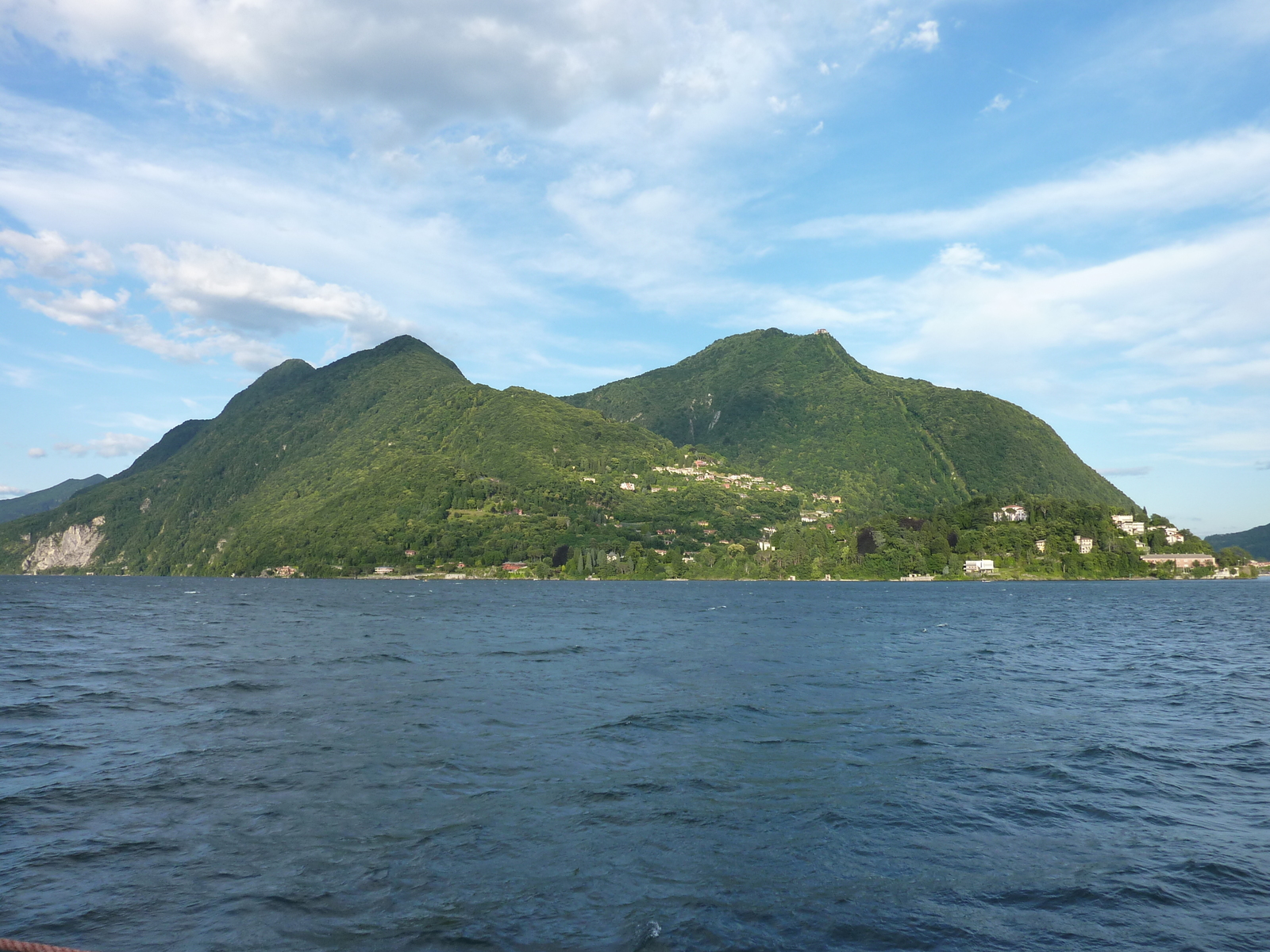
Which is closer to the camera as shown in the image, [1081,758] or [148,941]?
[148,941]

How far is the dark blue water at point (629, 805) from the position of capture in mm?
12586

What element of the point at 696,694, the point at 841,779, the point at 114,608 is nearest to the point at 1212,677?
the point at 696,694

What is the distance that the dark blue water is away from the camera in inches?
496

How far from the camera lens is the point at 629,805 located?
62.4 ft

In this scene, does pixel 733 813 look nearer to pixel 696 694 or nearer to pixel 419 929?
pixel 419 929

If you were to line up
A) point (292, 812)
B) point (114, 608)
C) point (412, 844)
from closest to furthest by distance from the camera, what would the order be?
point (412, 844) < point (292, 812) < point (114, 608)

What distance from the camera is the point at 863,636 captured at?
215ft

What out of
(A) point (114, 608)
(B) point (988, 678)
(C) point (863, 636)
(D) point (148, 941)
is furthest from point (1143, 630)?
(A) point (114, 608)

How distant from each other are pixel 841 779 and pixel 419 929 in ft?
44.4

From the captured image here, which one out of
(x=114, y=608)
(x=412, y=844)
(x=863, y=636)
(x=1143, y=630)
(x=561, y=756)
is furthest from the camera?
(x=114, y=608)

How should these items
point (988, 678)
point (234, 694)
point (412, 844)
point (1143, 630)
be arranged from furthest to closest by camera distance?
point (1143, 630)
point (988, 678)
point (234, 694)
point (412, 844)

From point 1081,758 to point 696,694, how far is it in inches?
635

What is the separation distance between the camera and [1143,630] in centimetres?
7525

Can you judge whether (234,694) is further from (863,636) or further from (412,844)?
(863,636)
